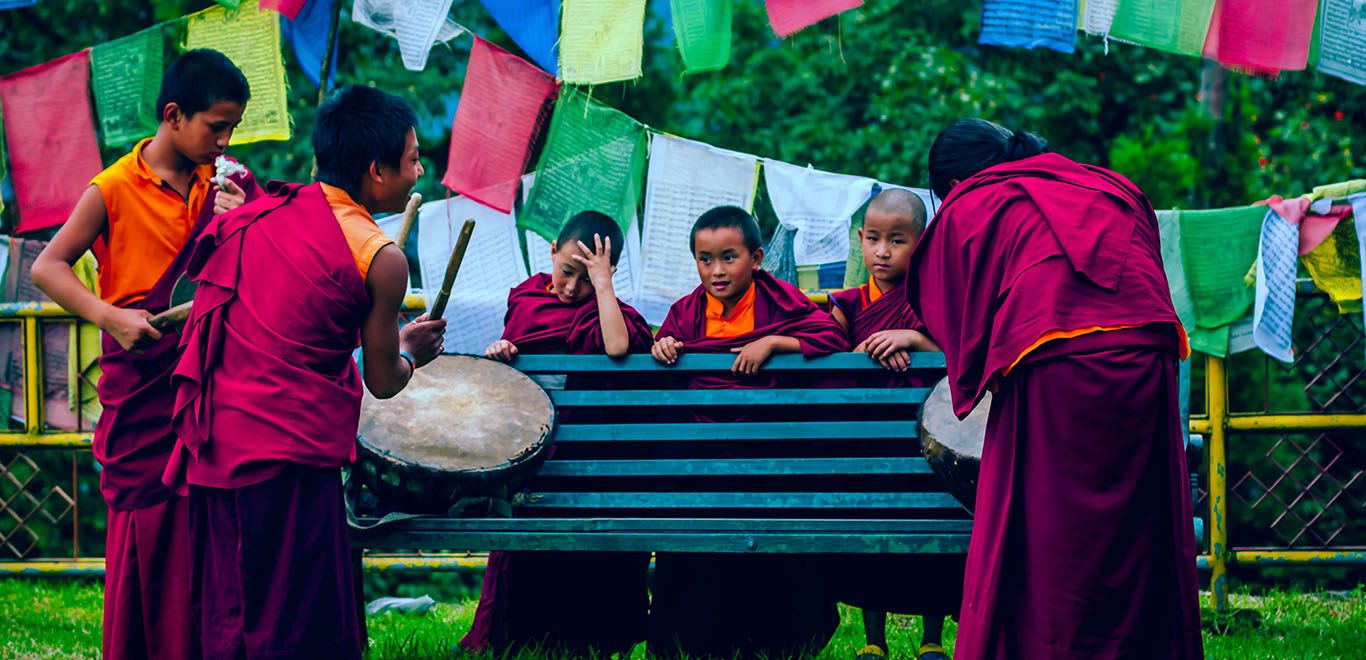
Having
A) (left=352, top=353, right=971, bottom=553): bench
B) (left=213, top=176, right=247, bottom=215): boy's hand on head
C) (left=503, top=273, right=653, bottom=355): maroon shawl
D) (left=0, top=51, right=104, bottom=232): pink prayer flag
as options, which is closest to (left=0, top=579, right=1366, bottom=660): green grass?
(left=352, top=353, right=971, bottom=553): bench

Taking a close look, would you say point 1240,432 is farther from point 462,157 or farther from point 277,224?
point 277,224

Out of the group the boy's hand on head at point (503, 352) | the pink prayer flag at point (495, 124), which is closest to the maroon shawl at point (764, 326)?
the boy's hand on head at point (503, 352)

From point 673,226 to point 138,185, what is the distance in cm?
220

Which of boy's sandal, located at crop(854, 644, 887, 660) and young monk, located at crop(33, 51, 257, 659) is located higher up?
young monk, located at crop(33, 51, 257, 659)

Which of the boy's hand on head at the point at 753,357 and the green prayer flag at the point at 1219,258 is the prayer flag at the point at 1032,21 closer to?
the green prayer flag at the point at 1219,258

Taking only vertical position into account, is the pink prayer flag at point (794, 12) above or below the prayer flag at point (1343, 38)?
above

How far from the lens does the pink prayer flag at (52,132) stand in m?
5.28

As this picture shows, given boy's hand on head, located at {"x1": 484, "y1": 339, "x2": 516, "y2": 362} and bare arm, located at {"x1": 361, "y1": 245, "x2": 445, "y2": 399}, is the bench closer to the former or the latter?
boy's hand on head, located at {"x1": 484, "y1": 339, "x2": 516, "y2": 362}

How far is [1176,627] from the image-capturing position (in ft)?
9.39

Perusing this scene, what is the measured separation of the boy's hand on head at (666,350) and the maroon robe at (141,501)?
1314mm

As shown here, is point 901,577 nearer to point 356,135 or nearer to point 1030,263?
point 1030,263

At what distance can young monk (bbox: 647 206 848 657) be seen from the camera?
398 centimetres

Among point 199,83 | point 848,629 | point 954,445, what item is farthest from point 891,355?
point 199,83

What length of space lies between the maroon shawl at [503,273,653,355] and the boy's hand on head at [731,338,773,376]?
1.50 ft
